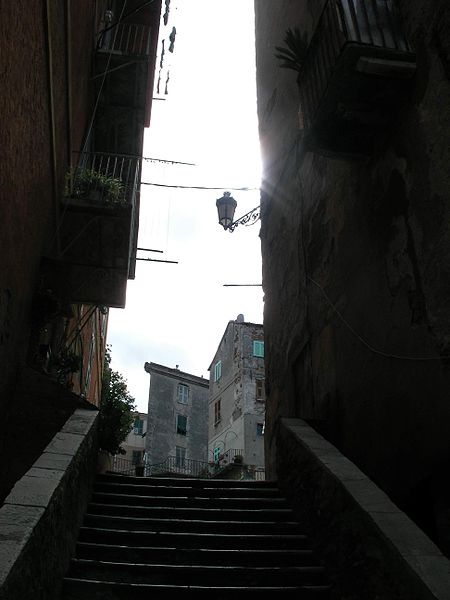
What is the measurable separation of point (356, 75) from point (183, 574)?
14.7 feet

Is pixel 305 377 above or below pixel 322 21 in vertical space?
below

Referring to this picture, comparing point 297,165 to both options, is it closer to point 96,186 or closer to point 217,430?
point 96,186

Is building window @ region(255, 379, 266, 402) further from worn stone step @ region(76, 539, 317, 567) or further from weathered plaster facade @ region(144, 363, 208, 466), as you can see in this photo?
worn stone step @ region(76, 539, 317, 567)

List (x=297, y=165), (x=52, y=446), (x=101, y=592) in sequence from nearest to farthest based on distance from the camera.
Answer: (x=101, y=592), (x=52, y=446), (x=297, y=165)

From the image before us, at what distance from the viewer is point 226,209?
11195 millimetres

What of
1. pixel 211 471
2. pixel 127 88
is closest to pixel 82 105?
pixel 127 88

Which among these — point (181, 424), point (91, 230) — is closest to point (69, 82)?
point (91, 230)

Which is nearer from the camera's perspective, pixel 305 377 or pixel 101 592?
pixel 101 592

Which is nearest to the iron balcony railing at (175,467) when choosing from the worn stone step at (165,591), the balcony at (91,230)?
the balcony at (91,230)

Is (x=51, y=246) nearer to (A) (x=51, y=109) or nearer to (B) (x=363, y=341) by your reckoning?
(A) (x=51, y=109)

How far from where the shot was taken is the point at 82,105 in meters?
10.6

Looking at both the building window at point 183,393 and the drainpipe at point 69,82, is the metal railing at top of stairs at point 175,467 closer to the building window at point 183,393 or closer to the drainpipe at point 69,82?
the building window at point 183,393

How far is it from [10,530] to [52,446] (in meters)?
1.64

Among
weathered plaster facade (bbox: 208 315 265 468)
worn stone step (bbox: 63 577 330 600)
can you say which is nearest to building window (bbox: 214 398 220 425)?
weathered plaster facade (bbox: 208 315 265 468)
